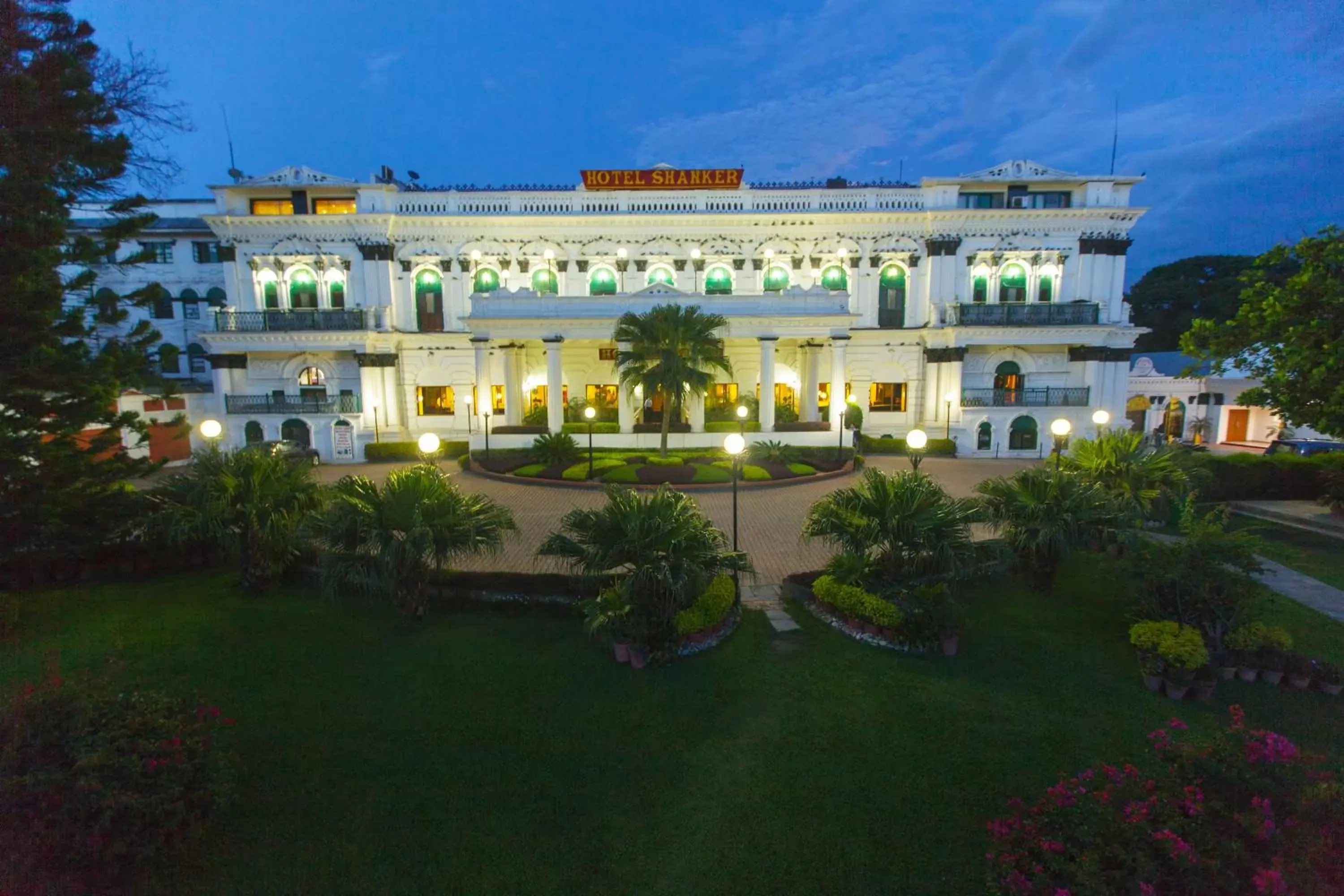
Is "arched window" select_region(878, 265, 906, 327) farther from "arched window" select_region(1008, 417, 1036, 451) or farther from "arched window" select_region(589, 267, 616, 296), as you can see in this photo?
"arched window" select_region(589, 267, 616, 296)

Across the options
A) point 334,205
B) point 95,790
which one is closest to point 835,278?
point 334,205

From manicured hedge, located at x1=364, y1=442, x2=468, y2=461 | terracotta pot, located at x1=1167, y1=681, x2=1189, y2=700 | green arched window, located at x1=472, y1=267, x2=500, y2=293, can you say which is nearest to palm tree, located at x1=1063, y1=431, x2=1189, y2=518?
terracotta pot, located at x1=1167, y1=681, x2=1189, y2=700

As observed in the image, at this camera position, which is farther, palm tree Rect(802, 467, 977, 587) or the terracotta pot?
palm tree Rect(802, 467, 977, 587)

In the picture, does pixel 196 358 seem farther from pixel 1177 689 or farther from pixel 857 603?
pixel 1177 689

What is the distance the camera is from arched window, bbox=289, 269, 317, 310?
28734mm

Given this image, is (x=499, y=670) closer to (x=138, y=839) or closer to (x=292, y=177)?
(x=138, y=839)

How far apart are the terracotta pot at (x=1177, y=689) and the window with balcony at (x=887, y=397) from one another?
2331cm

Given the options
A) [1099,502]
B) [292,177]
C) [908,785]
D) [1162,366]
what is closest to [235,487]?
[908,785]

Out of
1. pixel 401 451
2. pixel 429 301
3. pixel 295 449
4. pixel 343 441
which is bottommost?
pixel 401 451

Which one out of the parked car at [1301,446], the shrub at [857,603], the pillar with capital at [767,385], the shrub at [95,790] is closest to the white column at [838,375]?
the pillar with capital at [767,385]

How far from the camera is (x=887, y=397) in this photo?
30141 mm

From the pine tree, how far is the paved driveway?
21.9 feet

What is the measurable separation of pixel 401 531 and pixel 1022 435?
27.6 m

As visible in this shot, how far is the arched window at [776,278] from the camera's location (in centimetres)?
2980
